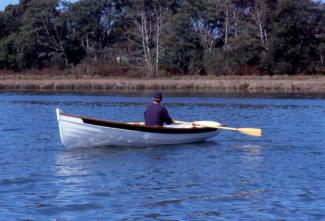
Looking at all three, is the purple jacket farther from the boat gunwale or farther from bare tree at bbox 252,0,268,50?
bare tree at bbox 252,0,268,50

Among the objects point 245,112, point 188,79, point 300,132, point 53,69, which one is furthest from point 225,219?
point 53,69

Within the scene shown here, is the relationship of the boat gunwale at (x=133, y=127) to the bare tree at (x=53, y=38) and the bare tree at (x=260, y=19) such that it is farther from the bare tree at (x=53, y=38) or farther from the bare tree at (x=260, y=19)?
the bare tree at (x=53, y=38)

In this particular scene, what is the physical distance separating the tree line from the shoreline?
20.1ft

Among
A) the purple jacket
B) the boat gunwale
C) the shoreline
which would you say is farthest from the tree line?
the purple jacket

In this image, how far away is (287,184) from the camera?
45.6 ft

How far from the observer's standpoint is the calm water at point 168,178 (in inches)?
454

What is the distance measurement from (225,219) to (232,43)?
5366 cm

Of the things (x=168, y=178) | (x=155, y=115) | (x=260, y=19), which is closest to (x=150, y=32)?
(x=260, y=19)

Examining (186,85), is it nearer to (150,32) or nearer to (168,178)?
(150,32)

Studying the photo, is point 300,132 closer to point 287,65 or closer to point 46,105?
point 46,105

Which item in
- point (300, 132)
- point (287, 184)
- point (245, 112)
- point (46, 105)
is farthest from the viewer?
point (46, 105)

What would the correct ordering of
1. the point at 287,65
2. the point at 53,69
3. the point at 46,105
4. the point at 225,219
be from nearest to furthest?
the point at 225,219, the point at 46,105, the point at 287,65, the point at 53,69

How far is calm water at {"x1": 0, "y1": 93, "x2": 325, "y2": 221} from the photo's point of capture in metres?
11.5

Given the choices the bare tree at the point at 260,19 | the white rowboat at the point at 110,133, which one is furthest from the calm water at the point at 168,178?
the bare tree at the point at 260,19
